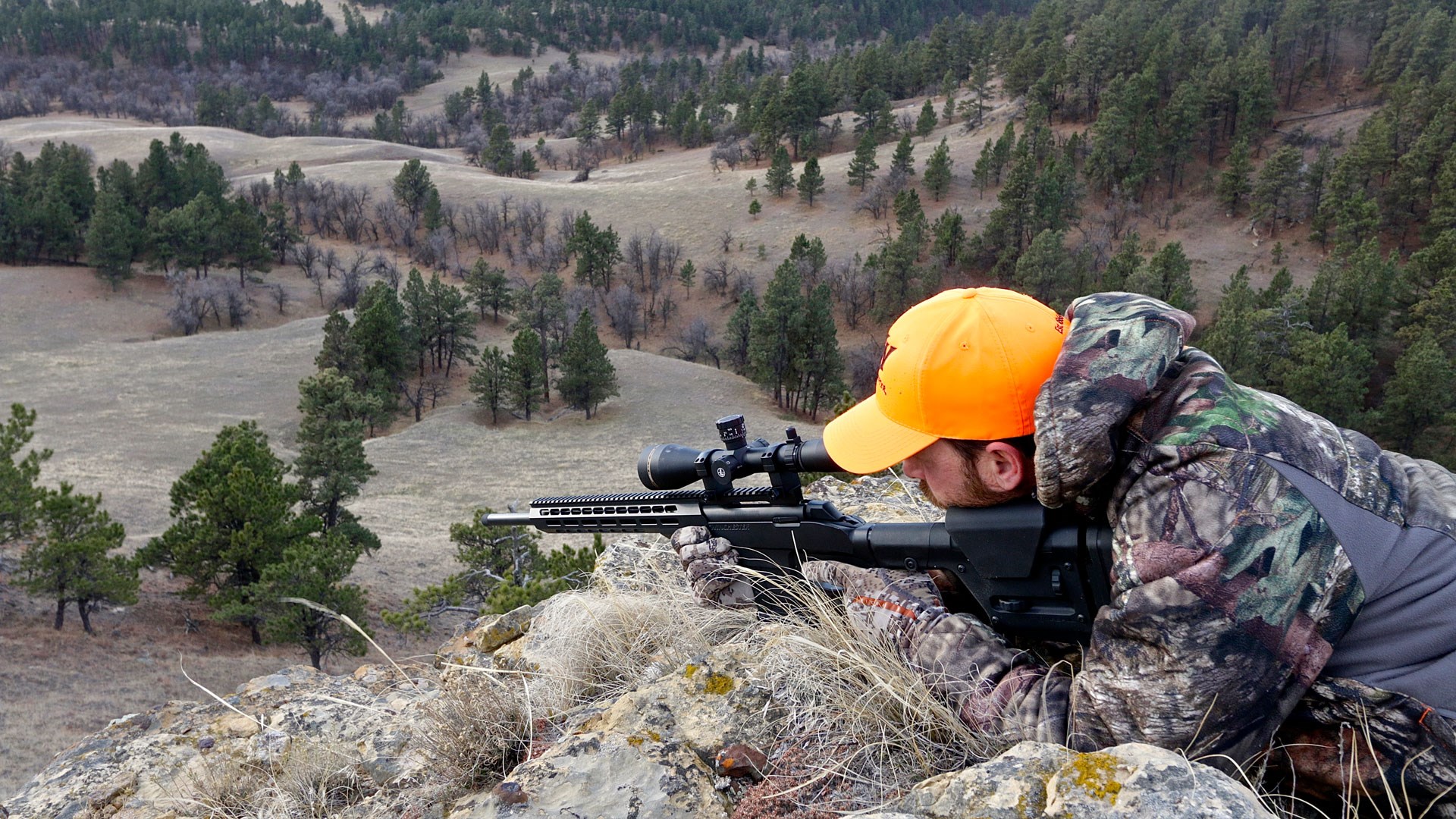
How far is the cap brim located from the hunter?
122mm

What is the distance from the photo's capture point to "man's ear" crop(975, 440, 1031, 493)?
98.6 inches

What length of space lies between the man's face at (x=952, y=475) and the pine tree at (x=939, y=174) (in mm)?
65333

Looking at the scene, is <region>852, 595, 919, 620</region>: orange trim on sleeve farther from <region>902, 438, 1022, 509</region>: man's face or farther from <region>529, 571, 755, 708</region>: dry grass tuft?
<region>529, 571, 755, 708</region>: dry grass tuft

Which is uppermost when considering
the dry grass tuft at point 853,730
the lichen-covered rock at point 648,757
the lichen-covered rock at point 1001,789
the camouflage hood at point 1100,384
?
the camouflage hood at point 1100,384

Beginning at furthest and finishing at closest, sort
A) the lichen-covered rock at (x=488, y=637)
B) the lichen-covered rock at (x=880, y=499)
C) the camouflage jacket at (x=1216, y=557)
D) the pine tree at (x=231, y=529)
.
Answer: the pine tree at (x=231, y=529) < the lichen-covered rock at (x=880, y=499) < the lichen-covered rock at (x=488, y=637) < the camouflage jacket at (x=1216, y=557)

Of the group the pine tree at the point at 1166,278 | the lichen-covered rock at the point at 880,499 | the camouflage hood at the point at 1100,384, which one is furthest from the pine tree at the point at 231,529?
the pine tree at the point at 1166,278

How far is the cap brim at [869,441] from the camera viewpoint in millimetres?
2590

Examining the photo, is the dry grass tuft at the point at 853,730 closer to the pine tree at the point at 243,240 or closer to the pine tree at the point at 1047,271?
the pine tree at the point at 1047,271

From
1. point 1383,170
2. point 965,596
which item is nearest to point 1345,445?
point 965,596

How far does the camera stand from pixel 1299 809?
2.43 meters

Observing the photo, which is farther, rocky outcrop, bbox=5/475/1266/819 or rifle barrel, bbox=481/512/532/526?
rifle barrel, bbox=481/512/532/526

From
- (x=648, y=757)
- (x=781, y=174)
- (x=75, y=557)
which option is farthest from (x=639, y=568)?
(x=781, y=174)

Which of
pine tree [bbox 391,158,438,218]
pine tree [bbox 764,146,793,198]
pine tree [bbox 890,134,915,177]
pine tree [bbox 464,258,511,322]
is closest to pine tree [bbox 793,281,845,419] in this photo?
pine tree [bbox 464,258,511,322]

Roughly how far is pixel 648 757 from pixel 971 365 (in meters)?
1.49
